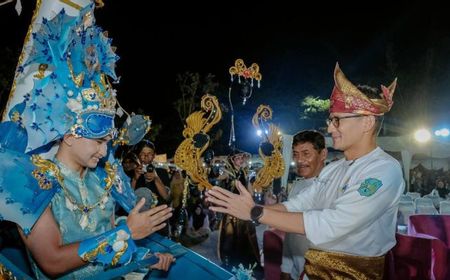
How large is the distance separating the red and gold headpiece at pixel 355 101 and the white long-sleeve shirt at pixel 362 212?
30 cm

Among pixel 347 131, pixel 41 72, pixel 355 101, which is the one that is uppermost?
pixel 41 72

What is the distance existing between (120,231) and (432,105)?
21.1 meters

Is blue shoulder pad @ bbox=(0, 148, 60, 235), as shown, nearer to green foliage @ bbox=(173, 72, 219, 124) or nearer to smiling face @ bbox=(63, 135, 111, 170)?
smiling face @ bbox=(63, 135, 111, 170)

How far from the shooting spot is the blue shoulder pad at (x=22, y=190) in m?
2.00

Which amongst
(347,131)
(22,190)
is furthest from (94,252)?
(347,131)

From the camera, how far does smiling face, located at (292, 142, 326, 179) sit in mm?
4129

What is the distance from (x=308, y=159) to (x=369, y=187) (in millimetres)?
1970

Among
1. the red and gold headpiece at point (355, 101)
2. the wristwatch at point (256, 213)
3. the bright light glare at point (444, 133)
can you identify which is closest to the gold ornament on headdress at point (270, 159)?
the red and gold headpiece at point (355, 101)

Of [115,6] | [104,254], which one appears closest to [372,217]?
[104,254]

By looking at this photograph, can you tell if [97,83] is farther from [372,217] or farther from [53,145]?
[372,217]

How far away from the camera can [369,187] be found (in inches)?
85.3

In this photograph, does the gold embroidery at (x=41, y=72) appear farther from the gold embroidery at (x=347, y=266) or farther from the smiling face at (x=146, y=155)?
the smiling face at (x=146, y=155)

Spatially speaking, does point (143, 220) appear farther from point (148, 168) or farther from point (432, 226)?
point (432, 226)


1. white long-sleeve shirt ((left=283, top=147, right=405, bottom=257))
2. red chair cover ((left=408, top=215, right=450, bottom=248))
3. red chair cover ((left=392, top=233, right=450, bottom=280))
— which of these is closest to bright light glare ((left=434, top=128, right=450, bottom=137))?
red chair cover ((left=408, top=215, right=450, bottom=248))
